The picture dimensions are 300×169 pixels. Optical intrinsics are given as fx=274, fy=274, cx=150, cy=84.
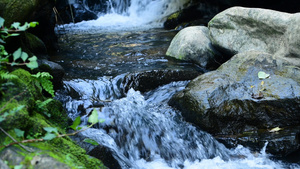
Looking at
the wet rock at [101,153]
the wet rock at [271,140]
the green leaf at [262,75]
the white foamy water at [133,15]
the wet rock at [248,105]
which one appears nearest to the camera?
the wet rock at [101,153]

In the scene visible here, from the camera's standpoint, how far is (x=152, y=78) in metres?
5.99

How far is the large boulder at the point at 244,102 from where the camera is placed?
4520 mm

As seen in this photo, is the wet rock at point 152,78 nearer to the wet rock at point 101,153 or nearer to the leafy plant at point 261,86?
the leafy plant at point 261,86

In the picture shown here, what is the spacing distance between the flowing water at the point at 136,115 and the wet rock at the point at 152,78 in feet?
0.46

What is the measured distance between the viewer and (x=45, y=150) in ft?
6.70

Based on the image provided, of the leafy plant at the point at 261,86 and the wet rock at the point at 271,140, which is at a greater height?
the leafy plant at the point at 261,86

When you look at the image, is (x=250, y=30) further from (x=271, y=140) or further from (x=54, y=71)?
(x=54, y=71)

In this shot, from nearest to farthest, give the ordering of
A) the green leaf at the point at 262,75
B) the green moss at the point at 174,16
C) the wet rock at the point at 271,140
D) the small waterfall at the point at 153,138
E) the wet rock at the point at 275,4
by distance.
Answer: the small waterfall at the point at 153,138 < the wet rock at the point at 271,140 < the green leaf at the point at 262,75 < the wet rock at the point at 275,4 < the green moss at the point at 174,16

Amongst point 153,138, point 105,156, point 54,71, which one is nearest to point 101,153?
point 105,156

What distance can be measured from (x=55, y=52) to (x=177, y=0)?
28.5ft

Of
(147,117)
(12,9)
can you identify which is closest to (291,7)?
(147,117)

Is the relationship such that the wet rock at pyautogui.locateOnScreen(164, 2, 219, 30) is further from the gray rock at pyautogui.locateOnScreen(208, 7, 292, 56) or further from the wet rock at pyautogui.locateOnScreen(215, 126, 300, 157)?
the wet rock at pyautogui.locateOnScreen(215, 126, 300, 157)

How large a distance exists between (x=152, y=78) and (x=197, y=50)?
1.86 metres

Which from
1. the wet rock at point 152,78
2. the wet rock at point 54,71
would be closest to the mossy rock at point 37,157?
the wet rock at point 54,71
